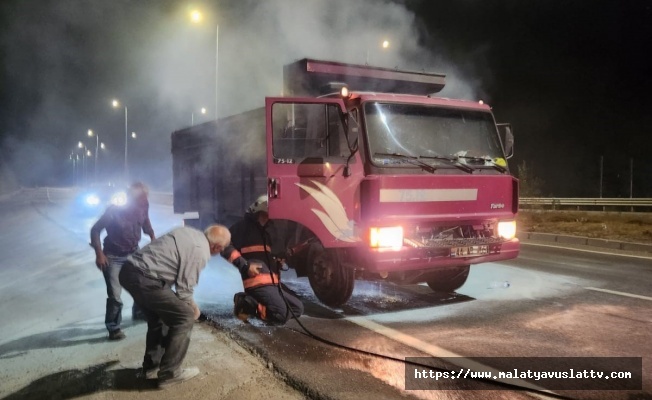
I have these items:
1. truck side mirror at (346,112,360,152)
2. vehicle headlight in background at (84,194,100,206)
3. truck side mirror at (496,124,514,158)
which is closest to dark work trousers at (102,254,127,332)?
truck side mirror at (346,112,360,152)

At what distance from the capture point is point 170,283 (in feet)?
12.4

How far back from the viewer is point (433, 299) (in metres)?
6.49

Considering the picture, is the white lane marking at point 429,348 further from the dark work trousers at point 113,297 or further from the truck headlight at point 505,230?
the dark work trousers at point 113,297

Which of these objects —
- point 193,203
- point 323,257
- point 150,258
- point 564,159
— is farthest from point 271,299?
point 564,159

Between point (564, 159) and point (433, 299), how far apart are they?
49.3 m

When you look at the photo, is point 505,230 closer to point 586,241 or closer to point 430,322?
point 430,322

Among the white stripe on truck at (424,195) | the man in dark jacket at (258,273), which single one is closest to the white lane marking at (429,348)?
the man in dark jacket at (258,273)

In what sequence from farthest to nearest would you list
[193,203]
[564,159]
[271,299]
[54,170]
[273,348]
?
[54,170], [564,159], [193,203], [271,299], [273,348]

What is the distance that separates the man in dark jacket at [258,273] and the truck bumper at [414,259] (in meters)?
0.93

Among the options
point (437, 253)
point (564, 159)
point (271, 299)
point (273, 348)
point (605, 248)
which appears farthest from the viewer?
point (564, 159)

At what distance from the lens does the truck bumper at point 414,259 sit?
17.3ft

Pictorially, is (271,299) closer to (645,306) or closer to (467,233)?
(467,233)

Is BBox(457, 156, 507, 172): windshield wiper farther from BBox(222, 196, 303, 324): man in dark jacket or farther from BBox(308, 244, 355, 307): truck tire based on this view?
BBox(222, 196, 303, 324): man in dark jacket

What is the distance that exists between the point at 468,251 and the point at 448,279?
3.86 feet
